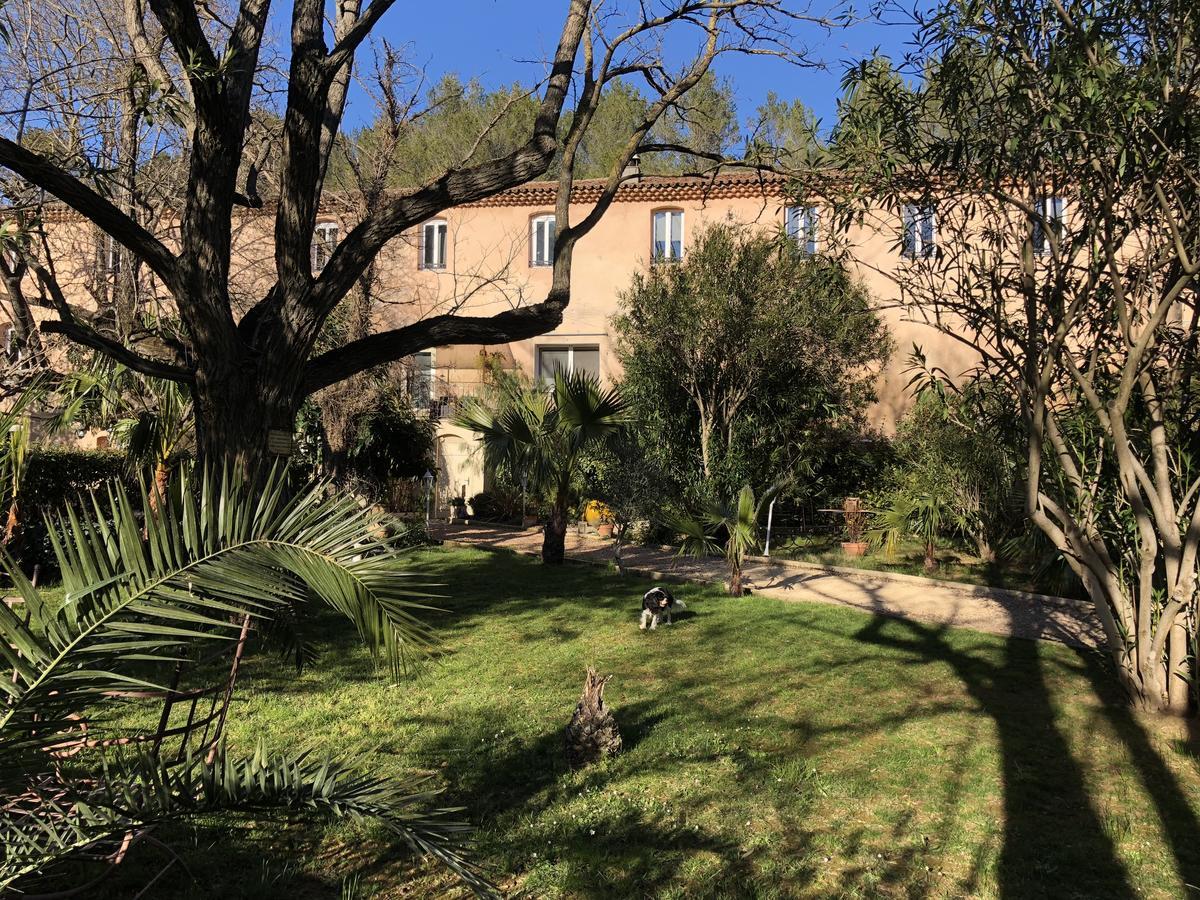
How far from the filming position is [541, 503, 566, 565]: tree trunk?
46.6ft

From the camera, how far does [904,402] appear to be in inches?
762

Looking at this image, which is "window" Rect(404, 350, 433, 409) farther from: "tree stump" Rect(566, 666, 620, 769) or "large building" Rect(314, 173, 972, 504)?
→ "tree stump" Rect(566, 666, 620, 769)

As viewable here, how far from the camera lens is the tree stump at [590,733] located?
226 inches

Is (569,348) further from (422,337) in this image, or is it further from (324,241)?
(422,337)

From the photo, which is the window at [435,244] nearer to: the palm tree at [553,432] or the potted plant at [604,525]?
the potted plant at [604,525]

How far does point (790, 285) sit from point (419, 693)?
39.0 feet

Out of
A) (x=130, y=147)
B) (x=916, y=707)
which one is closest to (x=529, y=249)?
(x=130, y=147)

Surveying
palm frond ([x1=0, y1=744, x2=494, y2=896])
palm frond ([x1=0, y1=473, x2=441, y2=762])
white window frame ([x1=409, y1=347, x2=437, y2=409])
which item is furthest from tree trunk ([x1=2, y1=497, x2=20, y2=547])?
white window frame ([x1=409, y1=347, x2=437, y2=409])

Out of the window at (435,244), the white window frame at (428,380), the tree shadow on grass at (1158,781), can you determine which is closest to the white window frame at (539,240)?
the window at (435,244)

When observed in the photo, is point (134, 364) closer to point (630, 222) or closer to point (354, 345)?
point (354, 345)

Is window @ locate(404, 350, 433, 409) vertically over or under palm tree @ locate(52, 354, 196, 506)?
over

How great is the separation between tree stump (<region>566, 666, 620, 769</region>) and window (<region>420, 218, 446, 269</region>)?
59.3 feet

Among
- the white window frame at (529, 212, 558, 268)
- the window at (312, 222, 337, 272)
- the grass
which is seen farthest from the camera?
the white window frame at (529, 212, 558, 268)

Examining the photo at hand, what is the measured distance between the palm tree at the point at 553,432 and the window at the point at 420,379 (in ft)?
15.7
